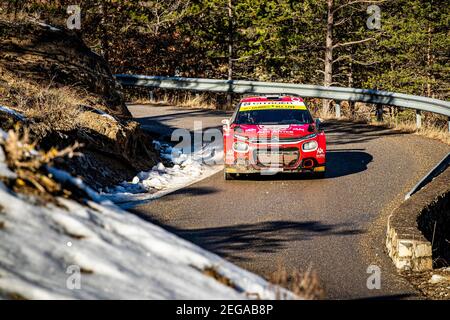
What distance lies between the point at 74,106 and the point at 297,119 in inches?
172

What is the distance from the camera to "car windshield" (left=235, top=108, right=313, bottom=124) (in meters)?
14.8

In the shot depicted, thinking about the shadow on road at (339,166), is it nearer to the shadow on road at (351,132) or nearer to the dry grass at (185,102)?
the shadow on road at (351,132)

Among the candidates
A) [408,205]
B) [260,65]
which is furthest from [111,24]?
[408,205]

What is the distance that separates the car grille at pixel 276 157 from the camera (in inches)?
546

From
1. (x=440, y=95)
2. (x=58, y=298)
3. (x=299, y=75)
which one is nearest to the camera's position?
(x=58, y=298)

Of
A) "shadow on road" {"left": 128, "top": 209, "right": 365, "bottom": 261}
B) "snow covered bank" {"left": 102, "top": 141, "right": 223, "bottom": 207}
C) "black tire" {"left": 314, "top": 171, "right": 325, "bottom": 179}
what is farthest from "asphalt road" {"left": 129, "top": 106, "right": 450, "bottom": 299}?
"snow covered bank" {"left": 102, "top": 141, "right": 223, "bottom": 207}

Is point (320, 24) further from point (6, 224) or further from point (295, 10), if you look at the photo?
point (6, 224)

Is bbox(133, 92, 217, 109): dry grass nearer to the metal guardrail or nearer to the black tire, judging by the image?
the metal guardrail

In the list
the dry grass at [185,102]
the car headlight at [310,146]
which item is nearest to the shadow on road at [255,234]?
the car headlight at [310,146]

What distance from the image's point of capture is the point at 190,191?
13164 millimetres

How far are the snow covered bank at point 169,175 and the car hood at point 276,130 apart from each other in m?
1.35

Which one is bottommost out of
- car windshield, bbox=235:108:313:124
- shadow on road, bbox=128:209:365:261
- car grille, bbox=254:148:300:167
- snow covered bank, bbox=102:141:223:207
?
shadow on road, bbox=128:209:365:261

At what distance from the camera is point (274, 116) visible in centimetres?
1501

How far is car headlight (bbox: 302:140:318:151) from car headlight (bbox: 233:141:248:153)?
42.3 inches
